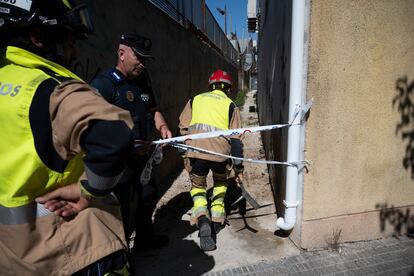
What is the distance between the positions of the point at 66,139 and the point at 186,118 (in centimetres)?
268

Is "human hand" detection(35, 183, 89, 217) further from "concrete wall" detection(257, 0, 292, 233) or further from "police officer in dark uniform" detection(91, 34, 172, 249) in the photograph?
"concrete wall" detection(257, 0, 292, 233)

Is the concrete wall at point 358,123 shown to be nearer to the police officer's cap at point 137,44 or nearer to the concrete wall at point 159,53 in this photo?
the police officer's cap at point 137,44

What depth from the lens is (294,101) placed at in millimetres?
2787

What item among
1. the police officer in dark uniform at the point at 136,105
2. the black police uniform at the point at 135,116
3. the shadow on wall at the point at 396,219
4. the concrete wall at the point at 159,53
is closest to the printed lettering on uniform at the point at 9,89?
the police officer in dark uniform at the point at 136,105

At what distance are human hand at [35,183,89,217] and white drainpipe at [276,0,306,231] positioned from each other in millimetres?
2024

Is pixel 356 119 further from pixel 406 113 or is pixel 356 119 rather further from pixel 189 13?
pixel 189 13

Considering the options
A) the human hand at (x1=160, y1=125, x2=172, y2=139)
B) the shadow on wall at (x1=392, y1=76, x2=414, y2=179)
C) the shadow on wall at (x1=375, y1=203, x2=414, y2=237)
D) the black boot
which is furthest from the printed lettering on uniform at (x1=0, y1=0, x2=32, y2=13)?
the shadow on wall at (x1=375, y1=203, x2=414, y2=237)

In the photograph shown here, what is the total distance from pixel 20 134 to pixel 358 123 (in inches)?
107

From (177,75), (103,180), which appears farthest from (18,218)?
(177,75)

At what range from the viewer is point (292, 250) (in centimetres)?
303

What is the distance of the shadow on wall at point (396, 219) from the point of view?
10.2 feet

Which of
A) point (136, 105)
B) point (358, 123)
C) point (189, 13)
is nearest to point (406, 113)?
point (358, 123)

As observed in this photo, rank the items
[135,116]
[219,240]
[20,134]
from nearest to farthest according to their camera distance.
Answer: [20,134] → [135,116] → [219,240]

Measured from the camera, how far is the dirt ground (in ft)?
9.65
